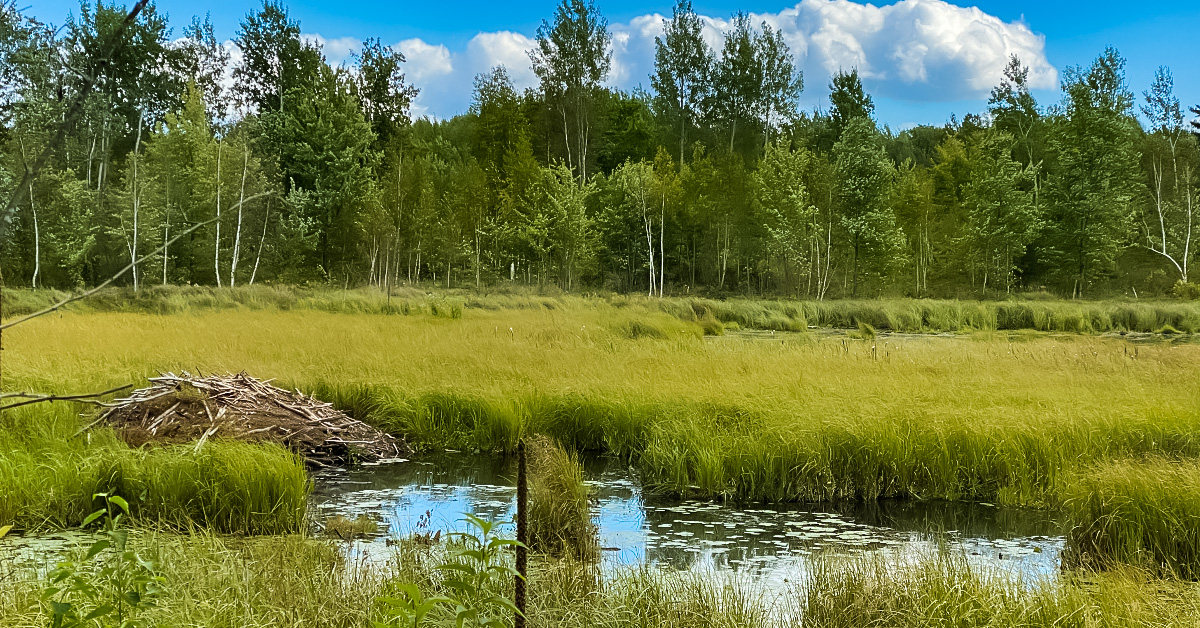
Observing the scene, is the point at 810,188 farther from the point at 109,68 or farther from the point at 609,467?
the point at 109,68

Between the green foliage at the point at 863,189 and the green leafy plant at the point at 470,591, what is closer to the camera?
the green leafy plant at the point at 470,591

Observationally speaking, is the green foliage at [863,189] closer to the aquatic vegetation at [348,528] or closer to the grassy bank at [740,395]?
the grassy bank at [740,395]

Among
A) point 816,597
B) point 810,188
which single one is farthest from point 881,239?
point 816,597

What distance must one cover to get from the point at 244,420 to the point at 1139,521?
25.2 feet

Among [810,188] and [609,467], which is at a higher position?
[810,188]

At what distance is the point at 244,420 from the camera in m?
8.30

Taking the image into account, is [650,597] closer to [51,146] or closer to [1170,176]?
[51,146]

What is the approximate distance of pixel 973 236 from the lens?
3875cm

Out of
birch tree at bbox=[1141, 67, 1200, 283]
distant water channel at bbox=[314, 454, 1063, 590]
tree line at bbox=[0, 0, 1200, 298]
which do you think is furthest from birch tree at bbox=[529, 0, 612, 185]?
distant water channel at bbox=[314, 454, 1063, 590]

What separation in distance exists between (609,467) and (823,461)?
238 centimetres

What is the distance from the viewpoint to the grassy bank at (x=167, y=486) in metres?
6.23

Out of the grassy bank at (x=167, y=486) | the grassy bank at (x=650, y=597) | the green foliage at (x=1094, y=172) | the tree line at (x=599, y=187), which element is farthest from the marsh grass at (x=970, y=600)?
the green foliage at (x=1094, y=172)

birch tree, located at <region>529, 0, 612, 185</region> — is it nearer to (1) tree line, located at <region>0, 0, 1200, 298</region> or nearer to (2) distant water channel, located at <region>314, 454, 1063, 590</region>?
(1) tree line, located at <region>0, 0, 1200, 298</region>

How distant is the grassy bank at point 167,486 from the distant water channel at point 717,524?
0.46 metres
